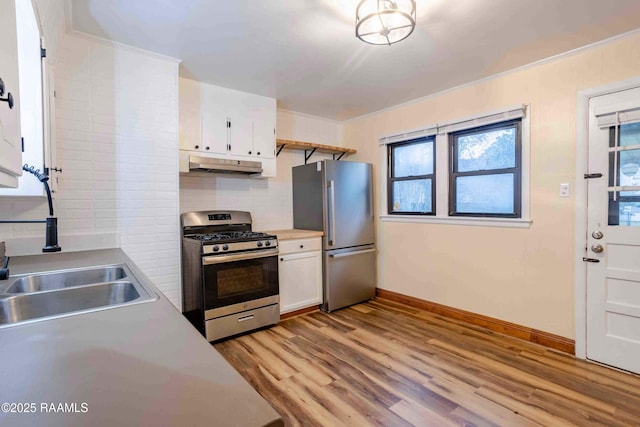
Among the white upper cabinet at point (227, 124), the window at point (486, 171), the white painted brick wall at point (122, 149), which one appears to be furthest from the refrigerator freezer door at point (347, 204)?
the white painted brick wall at point (122, 149)

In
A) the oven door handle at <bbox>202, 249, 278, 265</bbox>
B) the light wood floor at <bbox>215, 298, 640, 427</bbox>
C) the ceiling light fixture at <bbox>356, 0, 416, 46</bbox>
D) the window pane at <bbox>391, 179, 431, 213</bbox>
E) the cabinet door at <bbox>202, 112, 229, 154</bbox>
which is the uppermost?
the ceiling light fixture at <bbox>356, 0, 416, 46</bbox>

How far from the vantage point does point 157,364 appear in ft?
2.15

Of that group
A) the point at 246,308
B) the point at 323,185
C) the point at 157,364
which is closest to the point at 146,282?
the point at 157,364

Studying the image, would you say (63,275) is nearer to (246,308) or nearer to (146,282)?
(146,282)

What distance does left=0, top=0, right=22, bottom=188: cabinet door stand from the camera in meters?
0.83

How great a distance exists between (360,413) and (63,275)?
67.8 inches

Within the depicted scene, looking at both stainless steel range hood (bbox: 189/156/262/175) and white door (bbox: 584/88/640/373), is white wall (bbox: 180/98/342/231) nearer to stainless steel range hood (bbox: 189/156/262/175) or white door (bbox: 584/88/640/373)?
stainless steel range hood (bbox: 189/156/262/175)

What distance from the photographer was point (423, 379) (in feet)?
7.04

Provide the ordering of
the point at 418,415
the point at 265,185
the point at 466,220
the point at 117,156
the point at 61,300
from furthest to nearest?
1. the point at 265,185
2. the point at 466,220
3. the point at 117,156
4. the point at 418,415
5. the point at 61,300

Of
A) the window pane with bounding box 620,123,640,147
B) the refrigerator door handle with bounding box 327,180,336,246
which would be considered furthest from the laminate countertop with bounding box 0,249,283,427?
the window pane with bounding box 620,123,640,147

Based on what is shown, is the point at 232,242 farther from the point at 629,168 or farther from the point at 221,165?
the point at 629,168

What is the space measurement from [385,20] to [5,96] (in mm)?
1744

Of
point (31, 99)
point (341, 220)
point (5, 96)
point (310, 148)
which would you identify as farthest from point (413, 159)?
point (5, 96)

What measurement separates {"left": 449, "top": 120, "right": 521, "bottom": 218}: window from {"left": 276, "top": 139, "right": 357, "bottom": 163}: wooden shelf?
139cm
